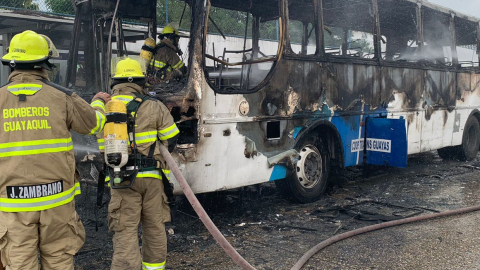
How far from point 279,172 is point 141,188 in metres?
2.38

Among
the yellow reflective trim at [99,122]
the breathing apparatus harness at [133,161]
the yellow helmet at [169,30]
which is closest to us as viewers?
the yellow reflective trim at [99,122]

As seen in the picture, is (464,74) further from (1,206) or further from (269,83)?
(1,206)

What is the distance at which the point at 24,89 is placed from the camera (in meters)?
2.62

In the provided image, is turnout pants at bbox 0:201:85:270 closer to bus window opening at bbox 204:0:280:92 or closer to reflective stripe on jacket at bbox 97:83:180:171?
reflective stripe on jacket at bbox 97:83:180:171

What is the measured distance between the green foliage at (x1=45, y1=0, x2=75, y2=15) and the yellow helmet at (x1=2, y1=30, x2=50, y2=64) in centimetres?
624

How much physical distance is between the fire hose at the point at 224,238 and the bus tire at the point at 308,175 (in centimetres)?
134

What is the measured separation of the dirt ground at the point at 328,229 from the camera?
3982 millimetres

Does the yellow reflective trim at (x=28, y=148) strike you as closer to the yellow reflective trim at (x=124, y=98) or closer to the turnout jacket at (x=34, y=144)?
the turnout jacket at (x=34, y=144)

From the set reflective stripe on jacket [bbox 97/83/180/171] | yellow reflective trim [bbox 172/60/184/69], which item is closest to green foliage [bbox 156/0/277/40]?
yellow reflective trim [bbox 172/60/184/69]

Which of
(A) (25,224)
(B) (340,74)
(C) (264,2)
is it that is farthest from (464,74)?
(A) (25,224)

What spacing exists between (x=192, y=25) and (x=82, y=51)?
68.1 inches

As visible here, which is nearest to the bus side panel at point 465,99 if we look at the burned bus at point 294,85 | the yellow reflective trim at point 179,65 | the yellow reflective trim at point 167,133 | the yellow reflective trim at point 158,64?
the burned bus at point 294,85

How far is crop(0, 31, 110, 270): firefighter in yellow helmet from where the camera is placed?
2.54m

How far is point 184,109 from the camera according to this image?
441 centimetres
